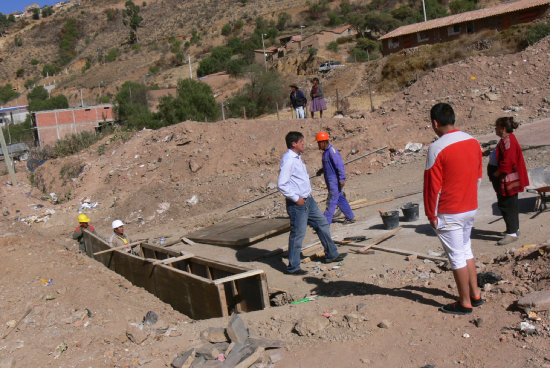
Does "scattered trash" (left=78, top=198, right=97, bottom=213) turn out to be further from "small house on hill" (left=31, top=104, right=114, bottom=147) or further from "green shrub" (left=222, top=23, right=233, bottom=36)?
"green shrub" (left=222, top=23, right=233, bottom=36)

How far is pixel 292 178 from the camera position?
6590mm

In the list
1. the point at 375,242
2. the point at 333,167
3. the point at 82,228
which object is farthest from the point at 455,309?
the point at 82,228

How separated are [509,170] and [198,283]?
4.11 metres

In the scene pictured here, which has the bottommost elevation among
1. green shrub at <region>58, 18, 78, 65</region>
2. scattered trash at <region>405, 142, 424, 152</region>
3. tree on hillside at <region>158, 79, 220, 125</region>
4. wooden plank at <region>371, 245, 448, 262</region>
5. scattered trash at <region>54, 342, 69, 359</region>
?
scattered trash at <region>54, 342, 69, 359</region>

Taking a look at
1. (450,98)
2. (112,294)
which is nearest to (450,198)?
(112,294)

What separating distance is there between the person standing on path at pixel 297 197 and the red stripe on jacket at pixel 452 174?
236 centimetres

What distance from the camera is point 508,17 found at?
3662cm

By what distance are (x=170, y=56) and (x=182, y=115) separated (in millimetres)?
49703

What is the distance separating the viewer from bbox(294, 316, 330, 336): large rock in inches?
187

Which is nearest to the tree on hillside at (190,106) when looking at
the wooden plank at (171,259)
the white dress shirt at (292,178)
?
the wooden plank at (171,259)

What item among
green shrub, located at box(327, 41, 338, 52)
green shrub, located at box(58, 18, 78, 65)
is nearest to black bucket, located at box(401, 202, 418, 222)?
green shrub, located at box(327, 41, 338, 52)

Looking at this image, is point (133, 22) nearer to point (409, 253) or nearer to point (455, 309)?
point (409, 253)

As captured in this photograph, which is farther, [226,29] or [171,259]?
[226,29]

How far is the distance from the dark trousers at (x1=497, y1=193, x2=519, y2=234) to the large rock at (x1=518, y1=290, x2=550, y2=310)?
85.5 inches
